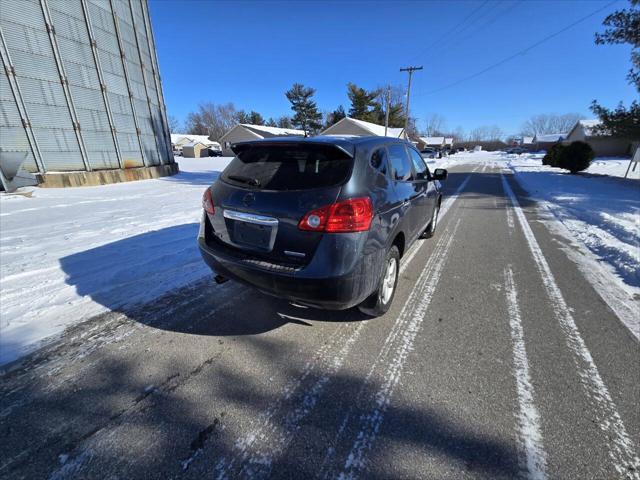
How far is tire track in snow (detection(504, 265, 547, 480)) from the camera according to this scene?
62.4 inches

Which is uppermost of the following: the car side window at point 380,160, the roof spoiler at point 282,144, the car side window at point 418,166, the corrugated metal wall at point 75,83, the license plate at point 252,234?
the corrugated metal wall at point 75,83

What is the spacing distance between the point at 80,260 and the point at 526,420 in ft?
17.7

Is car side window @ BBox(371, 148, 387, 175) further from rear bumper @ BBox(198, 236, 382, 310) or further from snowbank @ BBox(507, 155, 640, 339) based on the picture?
snowbank @ BBox(507, 155, 640, 339)

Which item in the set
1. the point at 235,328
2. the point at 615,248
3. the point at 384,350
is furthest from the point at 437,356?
the point at 615,248

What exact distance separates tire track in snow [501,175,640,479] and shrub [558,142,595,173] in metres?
19.9

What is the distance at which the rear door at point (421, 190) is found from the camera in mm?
3762

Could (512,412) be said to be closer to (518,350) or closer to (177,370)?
(518,350)

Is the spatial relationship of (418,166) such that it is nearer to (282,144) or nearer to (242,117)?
(282,144)

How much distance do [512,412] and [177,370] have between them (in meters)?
2.42

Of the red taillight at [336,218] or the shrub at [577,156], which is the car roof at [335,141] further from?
the shrub at [577,156]

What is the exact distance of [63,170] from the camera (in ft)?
33.2

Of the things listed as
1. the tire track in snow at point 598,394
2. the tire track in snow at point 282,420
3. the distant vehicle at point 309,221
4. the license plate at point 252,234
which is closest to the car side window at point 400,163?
the distant vehicle at point 309,221

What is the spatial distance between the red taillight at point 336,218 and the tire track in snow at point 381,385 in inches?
44.3

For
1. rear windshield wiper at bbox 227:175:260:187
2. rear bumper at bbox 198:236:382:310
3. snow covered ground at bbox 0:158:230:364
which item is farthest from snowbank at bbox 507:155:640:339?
snow covered ground at bbox 0:158:230:364
